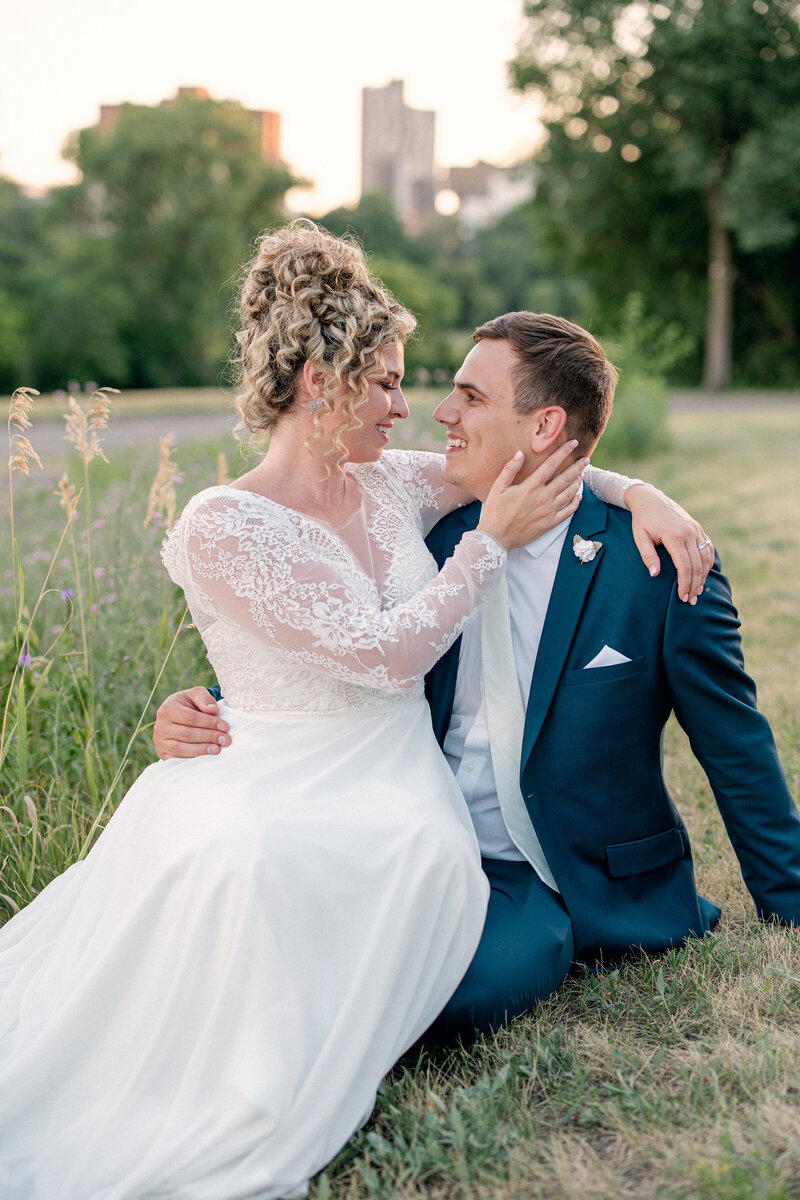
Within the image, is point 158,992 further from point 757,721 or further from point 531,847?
point 757,721

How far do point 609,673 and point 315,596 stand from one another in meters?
0.80

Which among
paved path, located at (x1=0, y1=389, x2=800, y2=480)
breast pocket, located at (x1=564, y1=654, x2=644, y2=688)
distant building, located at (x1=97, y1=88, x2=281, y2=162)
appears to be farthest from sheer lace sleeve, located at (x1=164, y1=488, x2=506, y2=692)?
distant building, located at (x1=97, y1=88, x2=281, y2=162)

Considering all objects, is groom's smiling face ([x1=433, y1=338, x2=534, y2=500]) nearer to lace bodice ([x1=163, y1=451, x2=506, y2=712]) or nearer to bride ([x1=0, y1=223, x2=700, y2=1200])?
bride ([x1=0, y1=223, x2=700, y2=1200])

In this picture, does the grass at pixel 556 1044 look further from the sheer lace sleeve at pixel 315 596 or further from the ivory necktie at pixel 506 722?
the sheer lace sleeve at pixel 315 596

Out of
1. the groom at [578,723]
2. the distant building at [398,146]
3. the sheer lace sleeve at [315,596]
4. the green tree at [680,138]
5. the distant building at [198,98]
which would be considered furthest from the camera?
the distant building at [398,146]

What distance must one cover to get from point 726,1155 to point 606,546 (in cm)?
146

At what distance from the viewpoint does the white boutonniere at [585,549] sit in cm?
295

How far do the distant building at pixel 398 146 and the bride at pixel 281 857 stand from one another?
17331cm

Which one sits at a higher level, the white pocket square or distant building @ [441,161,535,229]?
distant building @ [441,161,535,229]

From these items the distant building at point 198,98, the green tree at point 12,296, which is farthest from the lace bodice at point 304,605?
the distant building at point 198,98

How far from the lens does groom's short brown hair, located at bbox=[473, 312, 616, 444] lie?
9.74 ft

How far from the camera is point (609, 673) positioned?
288 cm

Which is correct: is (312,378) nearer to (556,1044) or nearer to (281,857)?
(281,857)

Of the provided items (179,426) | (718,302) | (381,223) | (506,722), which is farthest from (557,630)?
(381,223)
